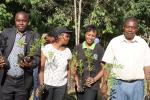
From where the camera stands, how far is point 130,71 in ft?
19.0

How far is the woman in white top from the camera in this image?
6574mm

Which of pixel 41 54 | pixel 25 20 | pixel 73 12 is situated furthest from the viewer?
pixel 73 12

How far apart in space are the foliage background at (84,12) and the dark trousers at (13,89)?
10270mm

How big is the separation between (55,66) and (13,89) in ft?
3.02

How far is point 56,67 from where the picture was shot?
21.6 feet

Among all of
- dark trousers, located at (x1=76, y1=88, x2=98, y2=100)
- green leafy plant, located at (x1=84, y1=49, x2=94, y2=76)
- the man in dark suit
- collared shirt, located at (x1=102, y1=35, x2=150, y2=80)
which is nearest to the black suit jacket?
the man in dark suit

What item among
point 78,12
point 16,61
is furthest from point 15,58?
point 78,12

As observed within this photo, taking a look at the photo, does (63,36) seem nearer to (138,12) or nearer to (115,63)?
(115,63)

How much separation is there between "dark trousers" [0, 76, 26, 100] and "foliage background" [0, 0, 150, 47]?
10270mm

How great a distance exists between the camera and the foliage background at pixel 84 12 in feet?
54.8

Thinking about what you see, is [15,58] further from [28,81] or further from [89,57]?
[89,57]

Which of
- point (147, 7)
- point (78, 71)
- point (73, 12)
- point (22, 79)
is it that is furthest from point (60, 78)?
point (147, 7)

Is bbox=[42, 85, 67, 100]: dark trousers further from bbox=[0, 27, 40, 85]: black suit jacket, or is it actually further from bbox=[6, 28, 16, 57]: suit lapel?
bbox=[6, 28, 16, 57]: suit lapel

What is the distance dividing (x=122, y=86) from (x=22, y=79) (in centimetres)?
135
